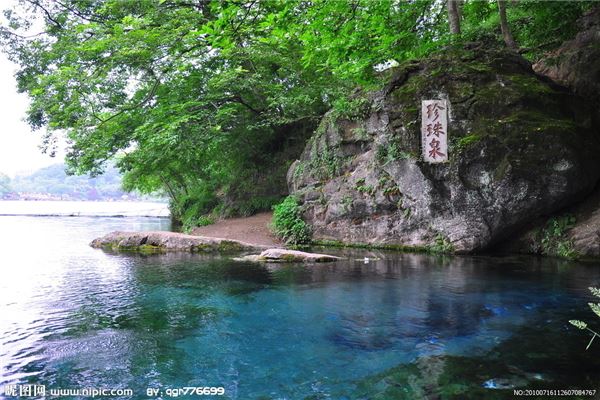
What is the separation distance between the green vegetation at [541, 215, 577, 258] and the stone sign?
3612 mm

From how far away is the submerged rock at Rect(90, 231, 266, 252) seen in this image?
47.8ft

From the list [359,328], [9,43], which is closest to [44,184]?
[9,43]

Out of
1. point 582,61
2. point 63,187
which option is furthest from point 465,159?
point 63,187

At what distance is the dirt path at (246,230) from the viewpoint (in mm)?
17297

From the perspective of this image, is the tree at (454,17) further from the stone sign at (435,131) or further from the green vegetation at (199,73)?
the stone sign at (435,131)

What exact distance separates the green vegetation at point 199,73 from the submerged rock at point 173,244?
3639 mm

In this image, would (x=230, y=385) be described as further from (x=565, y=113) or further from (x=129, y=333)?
(x=565, y=113)

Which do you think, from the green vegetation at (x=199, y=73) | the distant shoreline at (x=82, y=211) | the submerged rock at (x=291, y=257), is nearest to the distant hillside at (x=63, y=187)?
the distant shoreline at (x=82, y=211)

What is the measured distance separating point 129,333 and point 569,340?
5838mm

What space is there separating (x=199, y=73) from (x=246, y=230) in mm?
7302

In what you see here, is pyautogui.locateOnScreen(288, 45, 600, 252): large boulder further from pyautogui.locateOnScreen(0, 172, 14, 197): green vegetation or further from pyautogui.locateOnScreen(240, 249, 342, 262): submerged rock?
pyautogui.locateOnScreen(0, 172, 14, 197): green vegetation

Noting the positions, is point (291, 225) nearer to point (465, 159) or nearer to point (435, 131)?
point (435, 131)

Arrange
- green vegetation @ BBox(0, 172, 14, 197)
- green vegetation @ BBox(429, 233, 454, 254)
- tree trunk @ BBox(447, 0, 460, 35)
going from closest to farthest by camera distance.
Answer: green vegetation @ BBox(429, 233, 454, 254) → tree trunk @ BBox(447, 0, 460, 35) → green vegetation @ BBox(0, 172, 14, 197)

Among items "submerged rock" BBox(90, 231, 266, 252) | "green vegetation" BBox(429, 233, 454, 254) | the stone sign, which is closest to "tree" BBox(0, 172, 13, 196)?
"submerged rock" BBox(90, 231, 266, 252)
